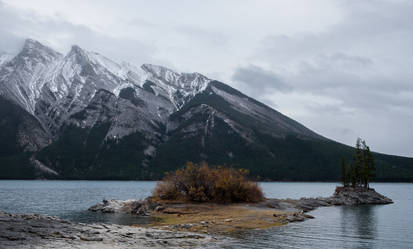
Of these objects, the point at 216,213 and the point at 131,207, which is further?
the point at 131,207

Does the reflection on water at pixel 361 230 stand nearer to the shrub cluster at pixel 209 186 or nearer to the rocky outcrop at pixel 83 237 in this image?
the rocky outcrop at pixel 83 237

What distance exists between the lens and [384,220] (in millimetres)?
71688

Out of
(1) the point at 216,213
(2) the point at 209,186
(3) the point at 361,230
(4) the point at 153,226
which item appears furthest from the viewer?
(2) the point at 209,186

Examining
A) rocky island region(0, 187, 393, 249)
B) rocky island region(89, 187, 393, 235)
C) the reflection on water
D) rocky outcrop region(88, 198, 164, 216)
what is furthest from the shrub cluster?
the reflection on water

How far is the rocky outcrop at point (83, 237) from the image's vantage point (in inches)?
1487

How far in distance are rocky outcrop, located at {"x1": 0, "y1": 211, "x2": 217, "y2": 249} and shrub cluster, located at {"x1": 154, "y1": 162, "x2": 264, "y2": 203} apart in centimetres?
3851

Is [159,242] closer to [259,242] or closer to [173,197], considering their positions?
[259,242]

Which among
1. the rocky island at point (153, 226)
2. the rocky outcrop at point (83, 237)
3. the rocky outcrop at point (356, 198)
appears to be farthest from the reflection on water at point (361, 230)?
the rocky outcrop at point (356, 198)

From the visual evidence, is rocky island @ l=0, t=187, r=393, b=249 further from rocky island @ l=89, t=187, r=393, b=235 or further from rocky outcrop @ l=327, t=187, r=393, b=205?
rocky outcrop @ l=327, t=187, r=393, b=205

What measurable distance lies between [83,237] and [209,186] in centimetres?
4792

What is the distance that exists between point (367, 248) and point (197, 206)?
40050mm

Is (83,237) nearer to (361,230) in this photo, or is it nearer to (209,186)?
(361,230)

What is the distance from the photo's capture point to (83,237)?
41812 millimetres

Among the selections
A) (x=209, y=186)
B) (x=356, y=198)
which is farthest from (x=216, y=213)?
(x=356, y=198)
